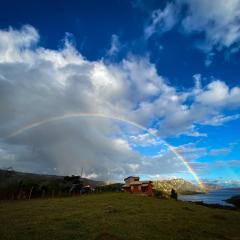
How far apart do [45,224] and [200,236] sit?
57.0 feet

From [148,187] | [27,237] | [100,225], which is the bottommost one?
[27,237]

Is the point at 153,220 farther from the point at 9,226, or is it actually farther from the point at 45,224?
the point at 9,226

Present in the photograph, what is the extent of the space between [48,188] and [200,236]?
337ft

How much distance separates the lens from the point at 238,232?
33.6m

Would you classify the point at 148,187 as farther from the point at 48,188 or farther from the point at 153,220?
the point at 153,220

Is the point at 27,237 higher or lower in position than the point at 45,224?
lower

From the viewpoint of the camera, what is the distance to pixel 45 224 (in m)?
32.5

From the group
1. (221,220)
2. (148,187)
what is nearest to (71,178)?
(148,187)

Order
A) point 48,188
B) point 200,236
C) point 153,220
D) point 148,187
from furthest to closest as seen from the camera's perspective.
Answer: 1. point 48,188
2. point 148,187
3. point 153,220
4. point 200,236

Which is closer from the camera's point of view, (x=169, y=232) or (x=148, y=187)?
(x=169, y=232)

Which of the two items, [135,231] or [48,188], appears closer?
[135,231]

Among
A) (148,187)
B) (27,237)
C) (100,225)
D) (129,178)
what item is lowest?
(27,237)

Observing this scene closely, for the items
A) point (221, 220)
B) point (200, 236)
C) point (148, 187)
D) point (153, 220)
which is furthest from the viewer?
point (148, 187)

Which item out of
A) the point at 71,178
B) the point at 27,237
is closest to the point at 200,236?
the point at 27,237
